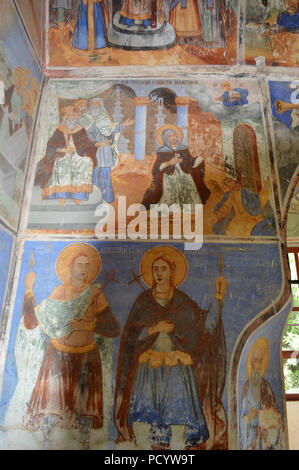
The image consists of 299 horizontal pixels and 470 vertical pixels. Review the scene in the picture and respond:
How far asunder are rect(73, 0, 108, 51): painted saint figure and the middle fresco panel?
1.61ft

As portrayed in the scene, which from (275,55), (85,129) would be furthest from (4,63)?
(275,55)

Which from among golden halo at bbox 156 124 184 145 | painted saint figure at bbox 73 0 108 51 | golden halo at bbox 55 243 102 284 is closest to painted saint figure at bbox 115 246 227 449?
golden halo at bbox 55 243 102 284

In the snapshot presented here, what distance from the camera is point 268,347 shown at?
18.9 ft

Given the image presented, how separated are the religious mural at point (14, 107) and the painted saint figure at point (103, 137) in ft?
2.52

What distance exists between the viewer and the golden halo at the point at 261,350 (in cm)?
559

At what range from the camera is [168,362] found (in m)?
5.52

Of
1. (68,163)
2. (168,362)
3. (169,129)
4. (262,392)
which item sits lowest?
(262,392)

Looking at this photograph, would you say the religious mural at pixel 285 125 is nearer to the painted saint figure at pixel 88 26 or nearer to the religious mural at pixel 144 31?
the religious mural at pixel 144 31

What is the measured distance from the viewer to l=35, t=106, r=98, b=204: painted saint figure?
6145mm

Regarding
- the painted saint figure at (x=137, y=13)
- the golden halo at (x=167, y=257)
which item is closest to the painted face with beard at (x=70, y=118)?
the painted saint figure at (x=137, y=13)

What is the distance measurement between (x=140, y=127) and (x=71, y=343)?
3.00 meters

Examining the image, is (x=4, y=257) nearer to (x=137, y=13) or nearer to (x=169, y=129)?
(x=169, y=129)

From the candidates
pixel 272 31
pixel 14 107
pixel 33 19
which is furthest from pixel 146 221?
pixel 272 31

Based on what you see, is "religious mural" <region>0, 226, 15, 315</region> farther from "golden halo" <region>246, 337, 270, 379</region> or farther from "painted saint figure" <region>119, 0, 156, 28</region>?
"painted saint figure" <region>119, 0, 156, 28</region>
